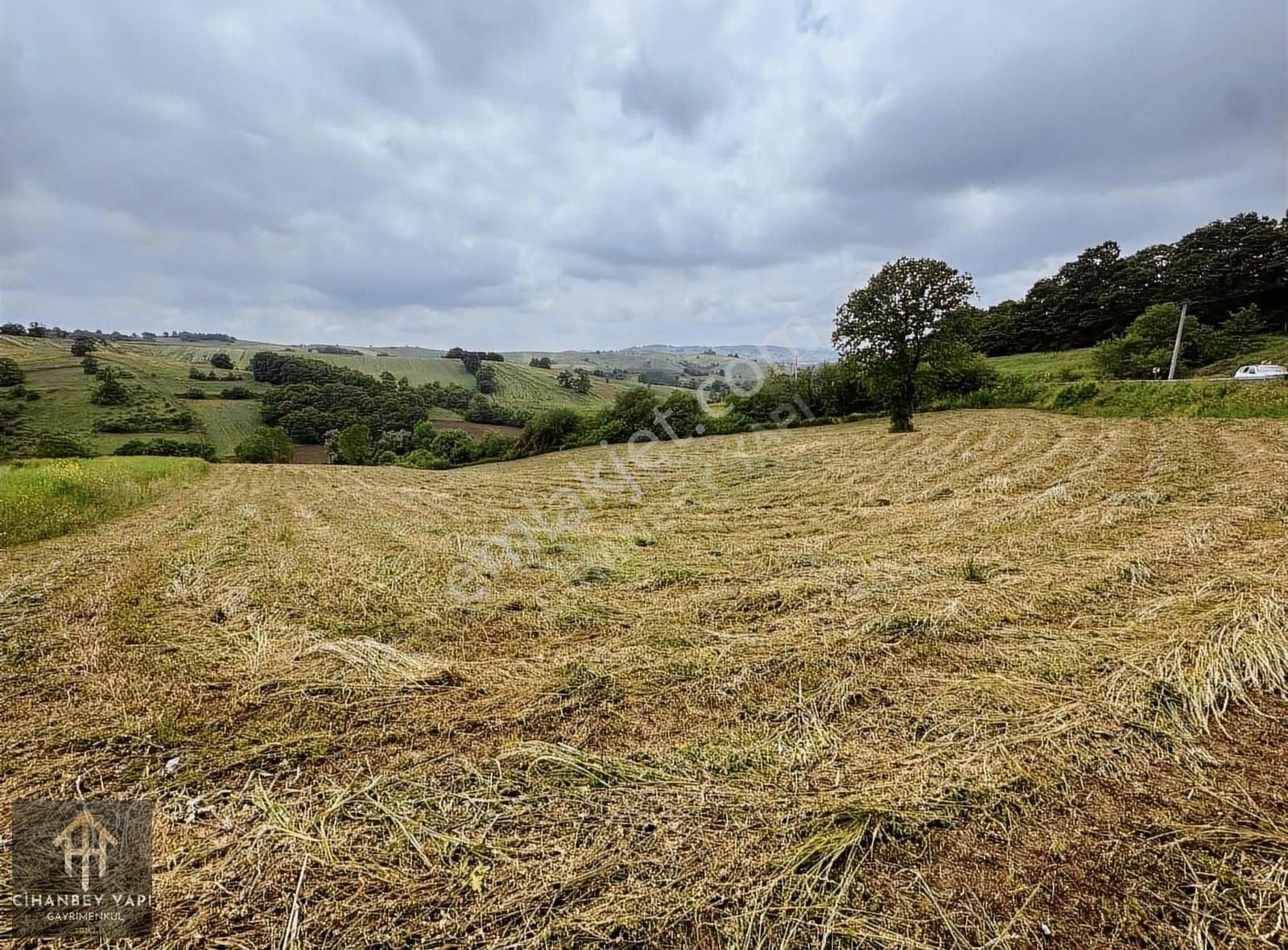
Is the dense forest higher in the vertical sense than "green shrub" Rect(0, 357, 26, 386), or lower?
higher

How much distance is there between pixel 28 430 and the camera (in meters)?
48.9

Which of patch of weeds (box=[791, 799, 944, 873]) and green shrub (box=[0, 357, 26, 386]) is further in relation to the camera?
green shrub (box=[0, 357, 26, 386])

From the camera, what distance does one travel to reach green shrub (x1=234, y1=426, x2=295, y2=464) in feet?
165

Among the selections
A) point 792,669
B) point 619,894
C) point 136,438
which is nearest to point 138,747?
point 619,894

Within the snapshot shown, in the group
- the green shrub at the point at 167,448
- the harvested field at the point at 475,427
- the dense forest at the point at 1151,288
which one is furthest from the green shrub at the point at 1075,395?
the green shrub at the point at 167,448

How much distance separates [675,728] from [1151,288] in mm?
67268

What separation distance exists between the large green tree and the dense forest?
24335mm

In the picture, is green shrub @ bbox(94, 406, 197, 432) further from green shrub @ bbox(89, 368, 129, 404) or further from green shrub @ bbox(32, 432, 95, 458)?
green shrub @ bbox(32, 432, 95, 458)

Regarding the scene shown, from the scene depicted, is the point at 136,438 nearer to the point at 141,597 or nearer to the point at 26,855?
the point at 141,597

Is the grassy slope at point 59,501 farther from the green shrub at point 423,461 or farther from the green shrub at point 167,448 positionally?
the green shrub at point 167,448

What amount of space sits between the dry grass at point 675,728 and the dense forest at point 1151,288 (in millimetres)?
42464

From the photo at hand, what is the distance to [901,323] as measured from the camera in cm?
1867

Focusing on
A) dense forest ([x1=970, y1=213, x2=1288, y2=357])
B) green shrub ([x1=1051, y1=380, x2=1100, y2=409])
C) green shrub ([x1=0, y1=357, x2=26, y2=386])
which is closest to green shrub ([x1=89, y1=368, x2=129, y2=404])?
green shrub ([x1=0, y1=357, x2=26, y2=386])

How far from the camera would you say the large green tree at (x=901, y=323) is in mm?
18125
